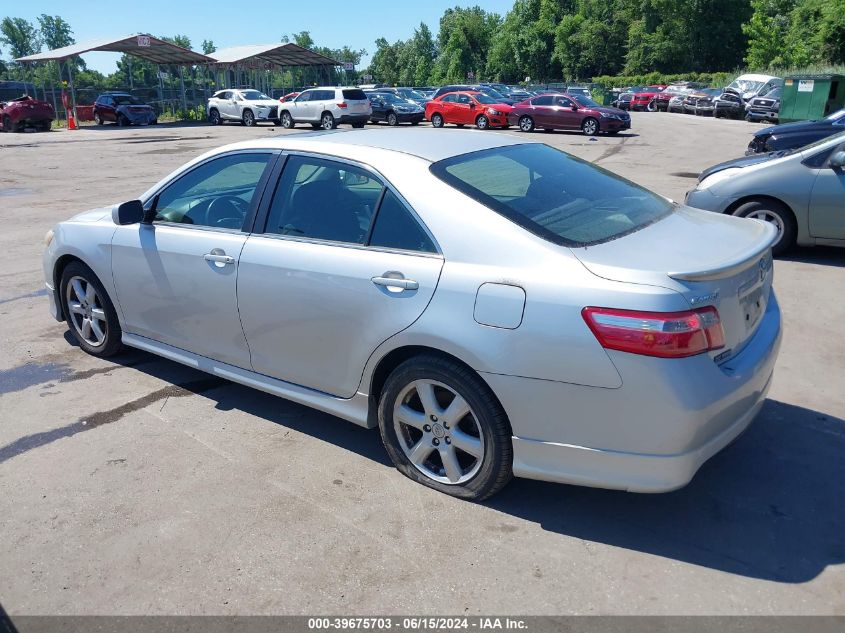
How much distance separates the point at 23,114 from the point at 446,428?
1472 inches

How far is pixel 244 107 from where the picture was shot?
115ft

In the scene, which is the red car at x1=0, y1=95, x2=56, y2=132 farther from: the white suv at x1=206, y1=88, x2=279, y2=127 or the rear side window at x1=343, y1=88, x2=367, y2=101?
the rear side window at x1=343, y1=88, x2=367, y2=101

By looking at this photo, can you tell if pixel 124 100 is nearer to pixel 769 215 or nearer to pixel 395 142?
pixel 769 215

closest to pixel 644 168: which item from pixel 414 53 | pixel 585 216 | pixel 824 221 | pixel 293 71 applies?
pixel 824 221

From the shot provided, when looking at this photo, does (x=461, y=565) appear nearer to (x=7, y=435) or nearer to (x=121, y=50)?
(x=7, y=435)

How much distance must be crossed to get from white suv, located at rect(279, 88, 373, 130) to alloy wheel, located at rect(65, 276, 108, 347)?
83.0ft

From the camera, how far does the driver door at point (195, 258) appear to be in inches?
163

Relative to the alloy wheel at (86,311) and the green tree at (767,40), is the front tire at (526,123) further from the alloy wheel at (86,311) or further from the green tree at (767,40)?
the green tree at (767,40)


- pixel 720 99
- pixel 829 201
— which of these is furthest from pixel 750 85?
pixel 829 201

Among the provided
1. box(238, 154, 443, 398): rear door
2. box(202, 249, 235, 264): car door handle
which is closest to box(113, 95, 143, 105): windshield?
box(202, 249, 235, 264): car door handle

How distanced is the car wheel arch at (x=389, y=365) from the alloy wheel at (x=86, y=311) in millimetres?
2511

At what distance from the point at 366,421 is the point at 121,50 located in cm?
4150

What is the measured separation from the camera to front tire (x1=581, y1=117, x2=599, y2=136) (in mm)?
25953

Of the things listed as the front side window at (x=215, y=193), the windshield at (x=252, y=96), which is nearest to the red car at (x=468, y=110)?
the windshield at (x=252, y=96)
